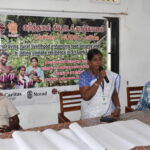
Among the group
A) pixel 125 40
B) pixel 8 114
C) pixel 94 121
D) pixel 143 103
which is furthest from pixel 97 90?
pixel 125 40

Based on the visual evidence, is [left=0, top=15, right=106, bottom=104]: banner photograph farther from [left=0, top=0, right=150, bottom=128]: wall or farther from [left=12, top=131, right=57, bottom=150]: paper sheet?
[left=12, top=131, right=57, bottom=150]: paper sheet

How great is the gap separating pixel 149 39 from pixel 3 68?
2.06 meters

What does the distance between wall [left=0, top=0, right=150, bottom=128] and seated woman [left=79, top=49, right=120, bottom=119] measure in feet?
3.26

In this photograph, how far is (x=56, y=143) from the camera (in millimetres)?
1143

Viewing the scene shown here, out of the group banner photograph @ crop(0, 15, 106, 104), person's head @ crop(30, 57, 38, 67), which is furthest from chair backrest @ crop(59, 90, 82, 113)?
person's head @ crop(30, 57, 38, 67)

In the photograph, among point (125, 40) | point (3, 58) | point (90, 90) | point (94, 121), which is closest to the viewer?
point (94, 121)

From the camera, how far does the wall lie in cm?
313

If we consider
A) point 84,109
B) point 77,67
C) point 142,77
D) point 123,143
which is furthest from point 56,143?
point 142,77

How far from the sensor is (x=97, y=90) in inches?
88.4

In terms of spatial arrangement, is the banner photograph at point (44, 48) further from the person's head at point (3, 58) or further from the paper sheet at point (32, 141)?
the paper sheet at point (32, 141)

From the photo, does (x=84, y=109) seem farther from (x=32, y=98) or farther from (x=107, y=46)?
(x=107, y=46)

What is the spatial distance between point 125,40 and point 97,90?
1.49 meters

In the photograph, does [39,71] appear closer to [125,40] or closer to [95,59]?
[95,59]

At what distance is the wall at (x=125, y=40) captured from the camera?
10.3 ft
